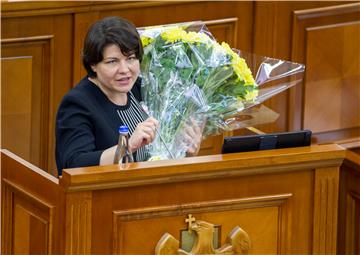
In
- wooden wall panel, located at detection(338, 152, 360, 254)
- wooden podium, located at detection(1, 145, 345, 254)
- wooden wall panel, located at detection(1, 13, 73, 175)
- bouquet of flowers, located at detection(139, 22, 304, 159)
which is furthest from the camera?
wooden wall panel, located at detection(1, 13, 73, 175)

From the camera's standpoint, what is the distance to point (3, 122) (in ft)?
14.9

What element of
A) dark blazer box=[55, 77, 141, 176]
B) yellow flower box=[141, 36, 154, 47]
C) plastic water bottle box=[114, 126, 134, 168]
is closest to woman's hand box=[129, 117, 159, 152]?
plastic water bottle box=[114, 126, 134, 168]

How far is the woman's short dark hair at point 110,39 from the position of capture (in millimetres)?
3516

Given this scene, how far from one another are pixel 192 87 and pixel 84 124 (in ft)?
1.08

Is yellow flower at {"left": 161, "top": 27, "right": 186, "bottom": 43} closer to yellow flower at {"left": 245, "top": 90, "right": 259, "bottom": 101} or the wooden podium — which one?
yellow flower at {"left": 245, "top": 90, "right": 259, "bottom": 101}

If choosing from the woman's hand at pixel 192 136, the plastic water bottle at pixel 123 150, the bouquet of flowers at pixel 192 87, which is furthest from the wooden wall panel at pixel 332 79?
the plastic water bottle at pixel 123 150

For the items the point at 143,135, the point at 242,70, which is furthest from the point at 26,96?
the point at 143,135

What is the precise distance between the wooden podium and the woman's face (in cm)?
35

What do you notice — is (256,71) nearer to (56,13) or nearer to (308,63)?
(56,13)

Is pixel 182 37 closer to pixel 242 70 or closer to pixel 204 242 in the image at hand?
→ pixel 242 70

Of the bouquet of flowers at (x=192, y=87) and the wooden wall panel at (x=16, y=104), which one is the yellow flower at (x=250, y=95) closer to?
the bouquet of flowers at (x=192, y=87)

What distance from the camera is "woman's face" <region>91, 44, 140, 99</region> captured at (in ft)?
11.6

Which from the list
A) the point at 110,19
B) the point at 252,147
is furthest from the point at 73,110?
the point at 252,147

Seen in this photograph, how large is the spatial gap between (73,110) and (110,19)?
282mm
